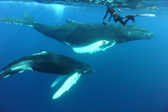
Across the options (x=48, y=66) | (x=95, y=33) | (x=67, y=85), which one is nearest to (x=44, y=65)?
(x=48, y=66)

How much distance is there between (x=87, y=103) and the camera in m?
18.9

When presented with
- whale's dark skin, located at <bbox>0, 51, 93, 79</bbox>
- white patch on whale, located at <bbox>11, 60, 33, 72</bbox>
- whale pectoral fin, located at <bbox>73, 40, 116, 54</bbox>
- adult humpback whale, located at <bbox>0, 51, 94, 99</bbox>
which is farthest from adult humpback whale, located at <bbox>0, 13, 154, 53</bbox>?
white patch on whale, located at <bbox>11, 60, 33, 72</bbox>

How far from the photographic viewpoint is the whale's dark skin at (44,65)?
898cm

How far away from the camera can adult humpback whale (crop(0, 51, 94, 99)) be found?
9.02 metres

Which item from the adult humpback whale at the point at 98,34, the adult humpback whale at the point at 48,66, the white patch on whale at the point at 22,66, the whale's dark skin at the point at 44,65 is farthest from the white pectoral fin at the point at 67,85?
the adult humpback whale at the point at 98,34

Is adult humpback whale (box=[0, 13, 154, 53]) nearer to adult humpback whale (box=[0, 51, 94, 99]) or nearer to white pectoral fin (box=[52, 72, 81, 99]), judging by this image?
adult humpback whale (box=[0, 51, 94, 99])

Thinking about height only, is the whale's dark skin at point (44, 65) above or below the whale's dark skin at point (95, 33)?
below

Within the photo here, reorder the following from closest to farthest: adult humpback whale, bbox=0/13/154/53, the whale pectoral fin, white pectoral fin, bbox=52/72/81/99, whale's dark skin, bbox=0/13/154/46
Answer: white pectoral fin, bbox=52/72/81/99
the whale pectoral fin
adult humpback whale, bbox=0/13/154/53
whale's dark skin, bbox=0/13/154/46

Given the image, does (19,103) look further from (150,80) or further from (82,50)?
(150,80)

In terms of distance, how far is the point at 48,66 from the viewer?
9750 millimetres

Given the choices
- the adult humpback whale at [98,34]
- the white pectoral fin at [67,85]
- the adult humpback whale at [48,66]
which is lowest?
the white pectoral fin at [67,85]

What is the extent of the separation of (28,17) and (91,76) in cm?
Result: 1106

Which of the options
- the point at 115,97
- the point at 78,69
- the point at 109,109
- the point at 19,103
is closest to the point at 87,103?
the point at 109,109

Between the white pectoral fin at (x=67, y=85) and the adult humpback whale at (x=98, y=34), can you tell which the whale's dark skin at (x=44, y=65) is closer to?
the white pectoral fin at (x=67, y=85)
